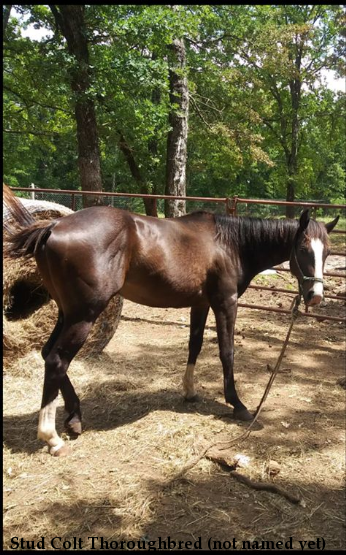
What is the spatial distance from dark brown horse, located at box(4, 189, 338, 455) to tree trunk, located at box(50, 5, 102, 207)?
14.8 ft

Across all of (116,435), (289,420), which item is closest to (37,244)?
(116,435)

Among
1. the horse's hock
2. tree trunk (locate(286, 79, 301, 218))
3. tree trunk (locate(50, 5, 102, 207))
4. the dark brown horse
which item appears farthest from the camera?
tree trunk (locate(286, 79, 301, 218))

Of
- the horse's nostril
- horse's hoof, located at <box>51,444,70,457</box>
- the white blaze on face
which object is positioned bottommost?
horse's hoof, located at <box>51,444,70,457</box>

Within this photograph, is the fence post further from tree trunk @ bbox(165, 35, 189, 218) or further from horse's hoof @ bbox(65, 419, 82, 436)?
horse's hoof @ bbox(65, 419, 82, 436)

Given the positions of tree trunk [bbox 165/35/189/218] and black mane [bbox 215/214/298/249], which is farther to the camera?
tree trunk [bbox 165/35/189/218]

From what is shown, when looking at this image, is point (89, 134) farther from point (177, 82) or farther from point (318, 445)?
point (318, 445)

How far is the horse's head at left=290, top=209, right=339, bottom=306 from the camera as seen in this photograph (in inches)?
128

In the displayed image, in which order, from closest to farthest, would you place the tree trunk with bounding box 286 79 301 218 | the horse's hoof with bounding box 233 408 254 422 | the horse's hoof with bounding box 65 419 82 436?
1. the horse's hoof with bounding box 65 419 82 436
2. the horse's hoof with bounding box 233 408 254 422
3. the tree trunk with bounding box 286 79 301 218

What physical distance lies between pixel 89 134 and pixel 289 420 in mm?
6440

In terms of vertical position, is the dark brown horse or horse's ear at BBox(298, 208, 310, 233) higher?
horse's ear at BBox(298, 208, 310, 233)

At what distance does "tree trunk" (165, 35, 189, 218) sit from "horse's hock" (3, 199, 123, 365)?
4602 millimetres

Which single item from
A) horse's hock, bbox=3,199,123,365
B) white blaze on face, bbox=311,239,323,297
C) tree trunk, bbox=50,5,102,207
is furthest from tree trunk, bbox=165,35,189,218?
white blaze on face, bbox=311,239,323,297

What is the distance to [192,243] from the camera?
3457 millimetres

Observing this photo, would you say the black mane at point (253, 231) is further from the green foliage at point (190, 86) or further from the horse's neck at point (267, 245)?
the green foliage at point (190, 86)
